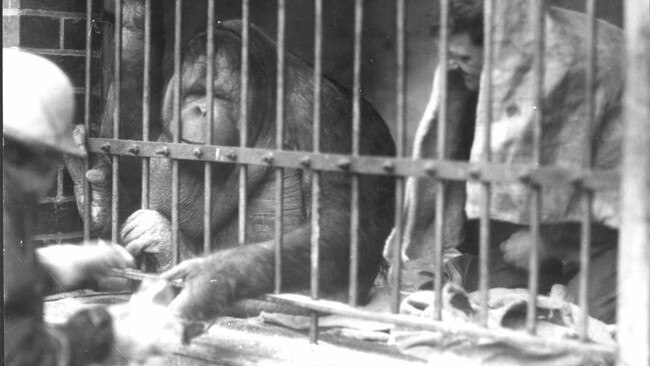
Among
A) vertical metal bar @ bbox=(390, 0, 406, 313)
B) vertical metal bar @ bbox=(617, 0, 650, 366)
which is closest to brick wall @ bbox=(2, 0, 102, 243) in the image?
vertical metal bar @ bbox=(390, 0, 406, 313)

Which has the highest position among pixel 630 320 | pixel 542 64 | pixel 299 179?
pixel 542 64

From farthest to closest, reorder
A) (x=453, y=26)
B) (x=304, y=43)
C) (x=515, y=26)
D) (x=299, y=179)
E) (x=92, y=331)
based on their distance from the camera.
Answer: (x=304, y=43) → (x=299, y=179) → (x=92, y=331) → (x=453, y=26) → (x=515, y=26)

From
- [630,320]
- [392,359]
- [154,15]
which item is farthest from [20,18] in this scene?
[630,320]

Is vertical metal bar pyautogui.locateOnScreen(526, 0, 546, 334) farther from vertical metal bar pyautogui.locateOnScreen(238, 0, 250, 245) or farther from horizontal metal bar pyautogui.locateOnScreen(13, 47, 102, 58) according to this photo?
horizontal metal bar pyautogui.locateOnScreen(13, 47, 102, 58)

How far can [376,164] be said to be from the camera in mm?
2379

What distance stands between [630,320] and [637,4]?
673 mm

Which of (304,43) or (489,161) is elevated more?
(304,43)

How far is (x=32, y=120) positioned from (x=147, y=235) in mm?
594

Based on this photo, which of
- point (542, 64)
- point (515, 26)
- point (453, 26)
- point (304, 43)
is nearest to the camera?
point (542, 64)

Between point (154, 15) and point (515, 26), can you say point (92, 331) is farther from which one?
point (515, 26)

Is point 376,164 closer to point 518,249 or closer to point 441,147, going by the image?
point 441,147

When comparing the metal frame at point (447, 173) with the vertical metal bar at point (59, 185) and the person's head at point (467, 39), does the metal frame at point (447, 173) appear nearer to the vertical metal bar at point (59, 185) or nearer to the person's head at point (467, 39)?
the person's head at point (467, 39)

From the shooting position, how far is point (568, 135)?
2.20 meters

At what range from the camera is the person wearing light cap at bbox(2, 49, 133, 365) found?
8.38 feet
